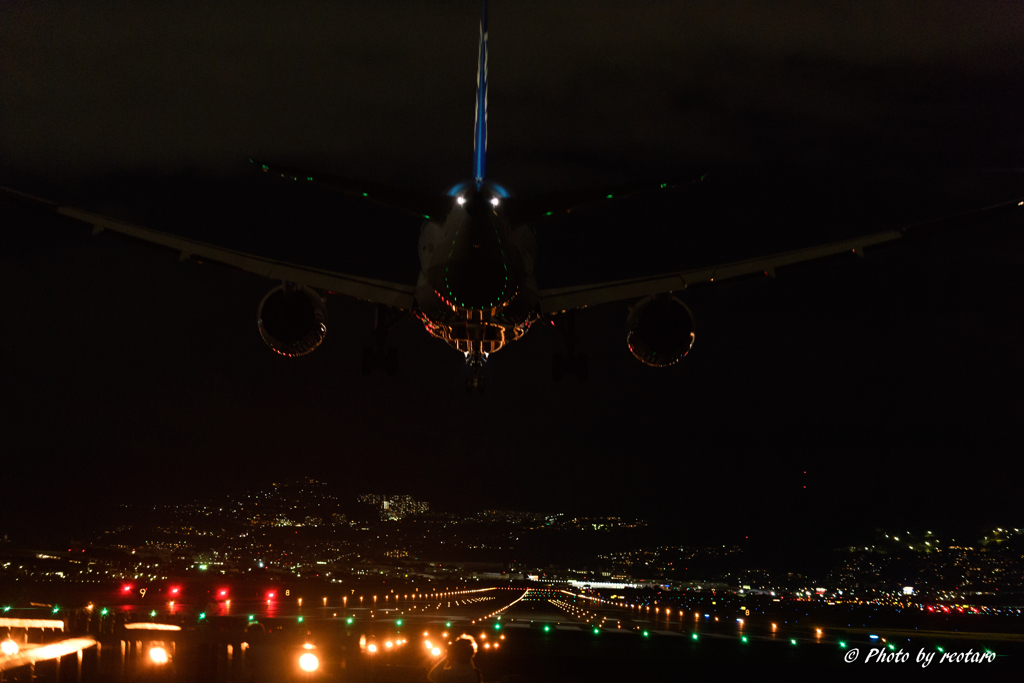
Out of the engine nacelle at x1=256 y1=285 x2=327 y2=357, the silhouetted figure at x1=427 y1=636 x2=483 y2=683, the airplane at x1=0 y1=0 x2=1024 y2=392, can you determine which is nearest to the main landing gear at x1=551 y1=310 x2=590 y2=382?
the airplane at x1=0 y1=0 x2=1024 y2=392

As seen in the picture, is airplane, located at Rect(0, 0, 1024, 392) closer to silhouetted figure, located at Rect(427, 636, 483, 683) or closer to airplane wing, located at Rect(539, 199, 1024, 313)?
airplane wing, located at Rect(539, 199, 1024, 313)

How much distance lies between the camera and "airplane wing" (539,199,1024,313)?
22188 millimetres

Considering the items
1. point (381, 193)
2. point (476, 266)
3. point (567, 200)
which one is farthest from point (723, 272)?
point (381, 193)

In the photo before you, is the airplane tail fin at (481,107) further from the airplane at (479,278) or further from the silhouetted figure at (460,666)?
the silhouetted figure at (460,666)

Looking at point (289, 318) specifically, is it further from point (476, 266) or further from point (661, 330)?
point (661, 330)

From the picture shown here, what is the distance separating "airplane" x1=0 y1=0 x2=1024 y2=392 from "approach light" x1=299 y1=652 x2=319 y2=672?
26.8ft

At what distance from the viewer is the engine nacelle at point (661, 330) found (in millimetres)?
23922

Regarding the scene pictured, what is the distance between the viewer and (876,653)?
25.4 meters

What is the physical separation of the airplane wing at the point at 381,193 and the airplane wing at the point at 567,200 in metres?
1.49

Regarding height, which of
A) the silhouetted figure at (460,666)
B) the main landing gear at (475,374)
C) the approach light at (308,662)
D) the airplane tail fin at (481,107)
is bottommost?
the approach light at (308,662)

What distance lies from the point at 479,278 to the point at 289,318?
670 cm

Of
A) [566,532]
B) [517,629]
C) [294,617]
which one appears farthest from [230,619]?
[566,532]

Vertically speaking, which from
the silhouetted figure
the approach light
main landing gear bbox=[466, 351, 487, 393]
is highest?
main landing gear bbox=[466, 351, 487, 393]

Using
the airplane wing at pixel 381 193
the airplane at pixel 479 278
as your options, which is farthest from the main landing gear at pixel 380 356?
the airplane wing at pixel 381 193
